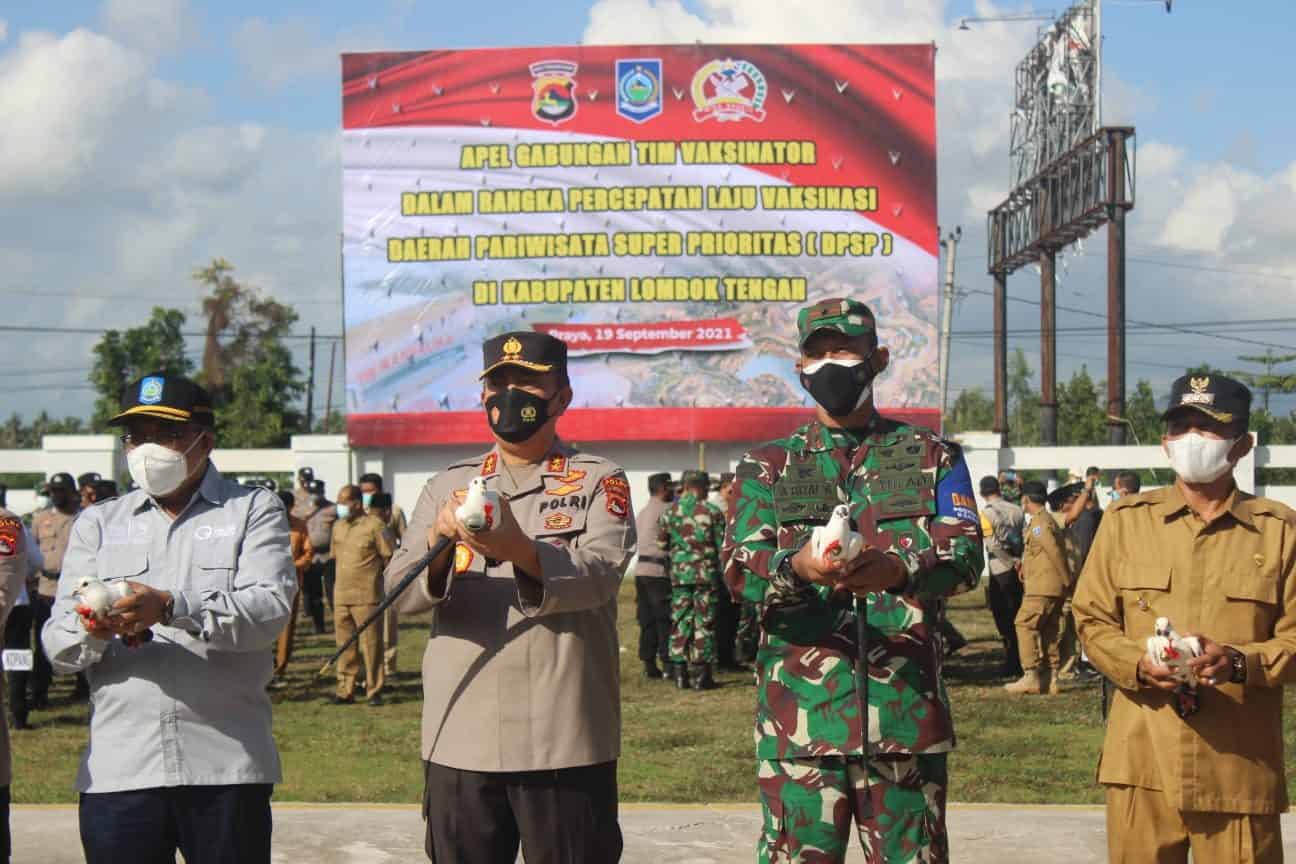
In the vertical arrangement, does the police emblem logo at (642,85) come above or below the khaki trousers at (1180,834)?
above

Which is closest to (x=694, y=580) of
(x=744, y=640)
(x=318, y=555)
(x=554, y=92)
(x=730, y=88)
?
(x=744, y=640)

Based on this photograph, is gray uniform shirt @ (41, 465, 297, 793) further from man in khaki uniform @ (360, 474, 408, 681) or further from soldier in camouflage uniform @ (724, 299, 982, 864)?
man in khaki uniform @ (360, 474, 408, 681)

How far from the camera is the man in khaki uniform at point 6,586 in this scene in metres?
4.54

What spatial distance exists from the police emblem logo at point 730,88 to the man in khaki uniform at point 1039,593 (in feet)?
63.6

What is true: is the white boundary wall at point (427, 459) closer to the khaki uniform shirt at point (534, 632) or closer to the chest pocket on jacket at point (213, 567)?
the chest pocket on jacket at point (213, 567)

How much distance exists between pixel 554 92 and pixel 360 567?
2054 cm

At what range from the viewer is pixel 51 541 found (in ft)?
44.7

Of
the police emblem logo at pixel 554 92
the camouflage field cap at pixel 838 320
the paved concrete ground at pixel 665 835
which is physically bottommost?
the paved concrete ground at pixel 665 835

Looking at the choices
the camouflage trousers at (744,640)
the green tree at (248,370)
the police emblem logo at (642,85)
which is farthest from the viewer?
the green tree at (248,370)

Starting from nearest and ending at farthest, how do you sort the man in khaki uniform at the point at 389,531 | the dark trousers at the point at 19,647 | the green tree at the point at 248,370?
the dark trousers at the point at 19,647 → the man in khaki uniform at the point at 389,531 → the green tree at the point at 248,370

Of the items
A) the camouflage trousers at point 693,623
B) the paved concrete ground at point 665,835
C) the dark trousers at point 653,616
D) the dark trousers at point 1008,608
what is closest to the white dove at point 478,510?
the paved concrete ground at point 665,835

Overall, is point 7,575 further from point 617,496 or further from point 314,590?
point 314,590

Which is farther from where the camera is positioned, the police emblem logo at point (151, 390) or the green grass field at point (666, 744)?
the green grass field at point (666, 744)

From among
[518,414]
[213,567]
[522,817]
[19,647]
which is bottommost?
[19,647]
